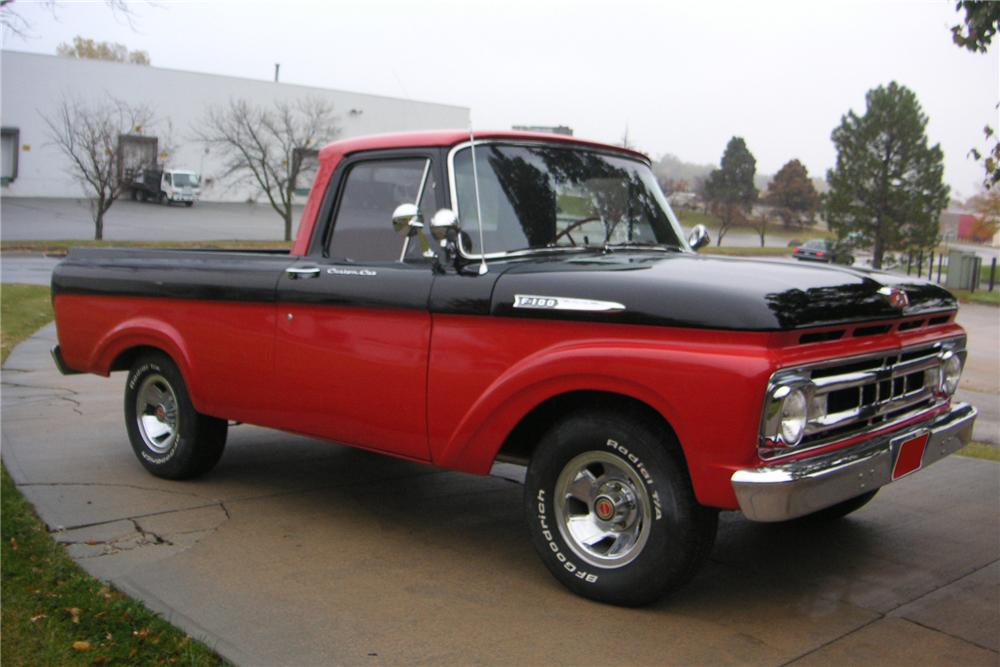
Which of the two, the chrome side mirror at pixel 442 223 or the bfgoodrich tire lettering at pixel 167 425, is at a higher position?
the chrome side mirror at pixel 442 223

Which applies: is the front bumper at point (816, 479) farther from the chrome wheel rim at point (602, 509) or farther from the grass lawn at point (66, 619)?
the grass lawn at point (66, 619)

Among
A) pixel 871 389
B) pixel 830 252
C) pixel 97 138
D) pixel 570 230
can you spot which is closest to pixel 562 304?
pixel 570 230

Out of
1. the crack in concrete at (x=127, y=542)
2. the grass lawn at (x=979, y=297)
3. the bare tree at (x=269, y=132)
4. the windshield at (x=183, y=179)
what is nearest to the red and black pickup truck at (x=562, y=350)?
the crack in concrete at (x=127, y=542)

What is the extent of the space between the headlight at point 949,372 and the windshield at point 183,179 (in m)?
46.6

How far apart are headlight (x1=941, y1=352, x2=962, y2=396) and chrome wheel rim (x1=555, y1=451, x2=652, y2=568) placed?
1821 millimetres

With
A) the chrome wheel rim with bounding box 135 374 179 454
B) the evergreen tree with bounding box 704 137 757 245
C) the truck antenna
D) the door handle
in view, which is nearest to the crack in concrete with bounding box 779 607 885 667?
the truck antenna

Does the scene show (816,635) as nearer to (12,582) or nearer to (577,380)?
(577,380)

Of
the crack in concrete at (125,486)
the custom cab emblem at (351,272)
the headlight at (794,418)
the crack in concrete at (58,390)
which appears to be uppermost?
the custom cab emblem at (351,272)

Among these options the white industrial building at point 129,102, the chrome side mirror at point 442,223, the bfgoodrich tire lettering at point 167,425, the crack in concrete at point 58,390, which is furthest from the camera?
the white industrial building at point 129,102

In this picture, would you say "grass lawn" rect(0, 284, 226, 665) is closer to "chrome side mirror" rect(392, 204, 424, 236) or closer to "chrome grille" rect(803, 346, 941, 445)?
"chrome side mirror" rect(392, 204, 424, 236)

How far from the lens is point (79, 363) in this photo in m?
6.77

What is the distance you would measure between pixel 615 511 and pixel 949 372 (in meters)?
2.02

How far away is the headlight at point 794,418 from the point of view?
382 centimetres

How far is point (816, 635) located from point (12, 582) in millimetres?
3471
